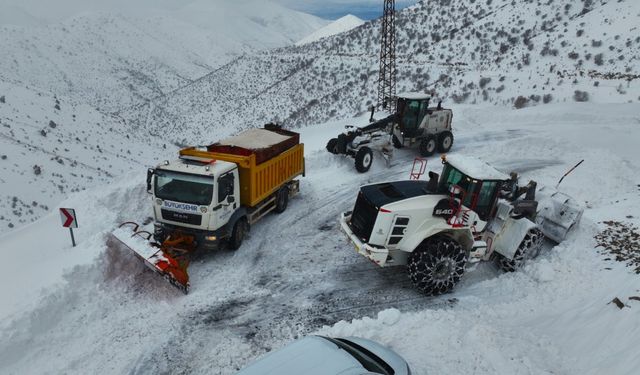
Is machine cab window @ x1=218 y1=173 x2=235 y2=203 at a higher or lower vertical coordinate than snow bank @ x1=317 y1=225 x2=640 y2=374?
higher

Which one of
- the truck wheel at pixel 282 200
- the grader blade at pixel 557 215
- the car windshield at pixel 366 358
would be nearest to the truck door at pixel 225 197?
the truck wheel at pixel 282 200

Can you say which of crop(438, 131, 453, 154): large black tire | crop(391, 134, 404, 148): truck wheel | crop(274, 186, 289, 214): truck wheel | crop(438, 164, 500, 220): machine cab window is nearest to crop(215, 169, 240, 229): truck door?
crop(274, 186, 289, 214): truck wheel

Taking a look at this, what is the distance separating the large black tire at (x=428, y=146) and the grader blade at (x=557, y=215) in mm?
6440

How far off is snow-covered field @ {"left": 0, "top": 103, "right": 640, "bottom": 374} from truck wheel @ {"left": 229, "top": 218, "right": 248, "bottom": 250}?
26 cm

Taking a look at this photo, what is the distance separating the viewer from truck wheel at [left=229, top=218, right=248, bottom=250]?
10.7 meters

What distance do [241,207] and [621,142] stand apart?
1526cm

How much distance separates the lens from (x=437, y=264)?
879 centimetres

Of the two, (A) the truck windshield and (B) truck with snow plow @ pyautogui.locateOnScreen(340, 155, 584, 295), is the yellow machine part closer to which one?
(A) the truck windshield

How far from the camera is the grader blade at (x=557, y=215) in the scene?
34.0 ft

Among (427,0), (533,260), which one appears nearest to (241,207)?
(533,260)

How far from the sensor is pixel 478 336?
7.38 metres

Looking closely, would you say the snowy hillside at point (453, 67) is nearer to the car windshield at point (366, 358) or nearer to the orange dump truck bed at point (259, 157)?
the orange dump truck bed at point (259, 157)

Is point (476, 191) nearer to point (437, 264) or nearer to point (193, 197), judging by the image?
point (437, 264)

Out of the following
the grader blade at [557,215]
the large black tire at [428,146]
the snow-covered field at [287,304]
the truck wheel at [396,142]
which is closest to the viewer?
the snow-covered field at [287,304]
